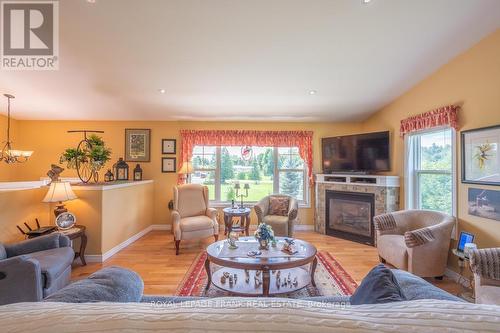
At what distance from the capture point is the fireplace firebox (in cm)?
411

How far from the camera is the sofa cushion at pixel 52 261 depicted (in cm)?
203

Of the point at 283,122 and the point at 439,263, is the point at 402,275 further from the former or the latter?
the point at 283,122

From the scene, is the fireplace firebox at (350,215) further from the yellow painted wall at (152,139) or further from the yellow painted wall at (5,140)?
the yellow painted wall at (5,140)

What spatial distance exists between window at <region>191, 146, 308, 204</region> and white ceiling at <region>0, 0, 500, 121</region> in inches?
44.7

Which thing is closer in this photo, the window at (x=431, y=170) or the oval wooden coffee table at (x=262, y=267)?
the oval wooden coffee table at (x=262, y=267)

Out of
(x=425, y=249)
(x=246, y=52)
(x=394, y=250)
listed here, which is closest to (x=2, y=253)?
(x=246, y=52)

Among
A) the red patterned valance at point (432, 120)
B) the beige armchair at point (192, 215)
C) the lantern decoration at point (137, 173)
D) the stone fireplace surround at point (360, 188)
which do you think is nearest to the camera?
the red patterned valance at point (432, 120)

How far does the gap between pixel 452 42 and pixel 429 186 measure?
6.30 feet

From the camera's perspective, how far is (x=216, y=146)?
503 cm

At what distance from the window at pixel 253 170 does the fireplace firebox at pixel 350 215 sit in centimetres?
67

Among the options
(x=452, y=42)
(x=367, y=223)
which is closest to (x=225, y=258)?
(x=367, y=223)

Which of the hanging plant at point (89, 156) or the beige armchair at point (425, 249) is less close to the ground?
the hanging plant at point (89, 156)

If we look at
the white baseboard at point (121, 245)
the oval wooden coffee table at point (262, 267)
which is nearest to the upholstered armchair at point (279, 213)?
the oval wooden coffee table at point (262, 267)

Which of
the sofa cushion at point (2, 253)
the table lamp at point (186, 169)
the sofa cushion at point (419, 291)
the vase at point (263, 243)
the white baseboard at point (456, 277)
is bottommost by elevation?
the white baseboard at point (456, 277)
